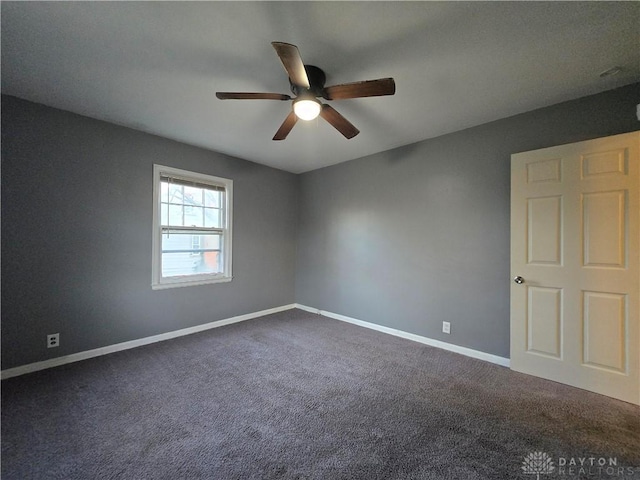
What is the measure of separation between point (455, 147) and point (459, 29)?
1.61 meters

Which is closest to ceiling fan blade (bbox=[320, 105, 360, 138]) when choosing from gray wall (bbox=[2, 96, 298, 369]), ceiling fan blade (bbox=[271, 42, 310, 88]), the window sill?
ceiling fan blade (bbox=[271, 42, 310, 88])

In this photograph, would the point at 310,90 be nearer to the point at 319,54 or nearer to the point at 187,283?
the point at 319,54

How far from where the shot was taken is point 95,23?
1571 millimetres

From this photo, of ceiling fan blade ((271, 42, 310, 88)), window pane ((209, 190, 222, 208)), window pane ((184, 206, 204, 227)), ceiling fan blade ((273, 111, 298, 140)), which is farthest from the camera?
window pane ((209, 190, 222, 208))

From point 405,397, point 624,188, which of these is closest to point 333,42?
point 624,188

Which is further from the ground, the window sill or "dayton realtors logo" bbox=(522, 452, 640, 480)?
the window sill

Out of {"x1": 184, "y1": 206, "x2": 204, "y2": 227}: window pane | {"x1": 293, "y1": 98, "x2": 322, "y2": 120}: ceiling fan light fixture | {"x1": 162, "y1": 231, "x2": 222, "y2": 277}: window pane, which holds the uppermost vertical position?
{"x1": 293, "y1": 98, "x2": 322, "y2": 120}: ceiling fan light fixture

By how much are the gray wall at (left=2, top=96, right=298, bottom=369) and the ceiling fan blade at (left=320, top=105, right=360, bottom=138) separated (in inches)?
86.5

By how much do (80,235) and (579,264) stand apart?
15.4ft

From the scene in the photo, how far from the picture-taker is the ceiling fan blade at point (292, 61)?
4.42 ft

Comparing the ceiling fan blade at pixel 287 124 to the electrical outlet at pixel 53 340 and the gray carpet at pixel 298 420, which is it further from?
the electrical outlet at pixel 53 340

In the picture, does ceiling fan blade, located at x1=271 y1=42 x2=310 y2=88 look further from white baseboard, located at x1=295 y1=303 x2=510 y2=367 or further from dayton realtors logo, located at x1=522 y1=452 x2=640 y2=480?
white baseboard, located at x1=295 y1=303 x2=510 y2=367

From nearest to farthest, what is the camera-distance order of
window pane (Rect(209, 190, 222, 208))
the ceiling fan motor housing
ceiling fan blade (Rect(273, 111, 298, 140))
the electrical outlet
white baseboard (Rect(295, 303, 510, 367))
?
the ceiling fan motor housing, ceiling fan blade (Rect(273, 111, 298, 140)), the electrical outlet, white baseboard (Rect(295, 303, 510, 367)), window pane (Rect(209, 190, 222, 208))

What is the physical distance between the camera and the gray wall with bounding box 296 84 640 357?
2523 mm
